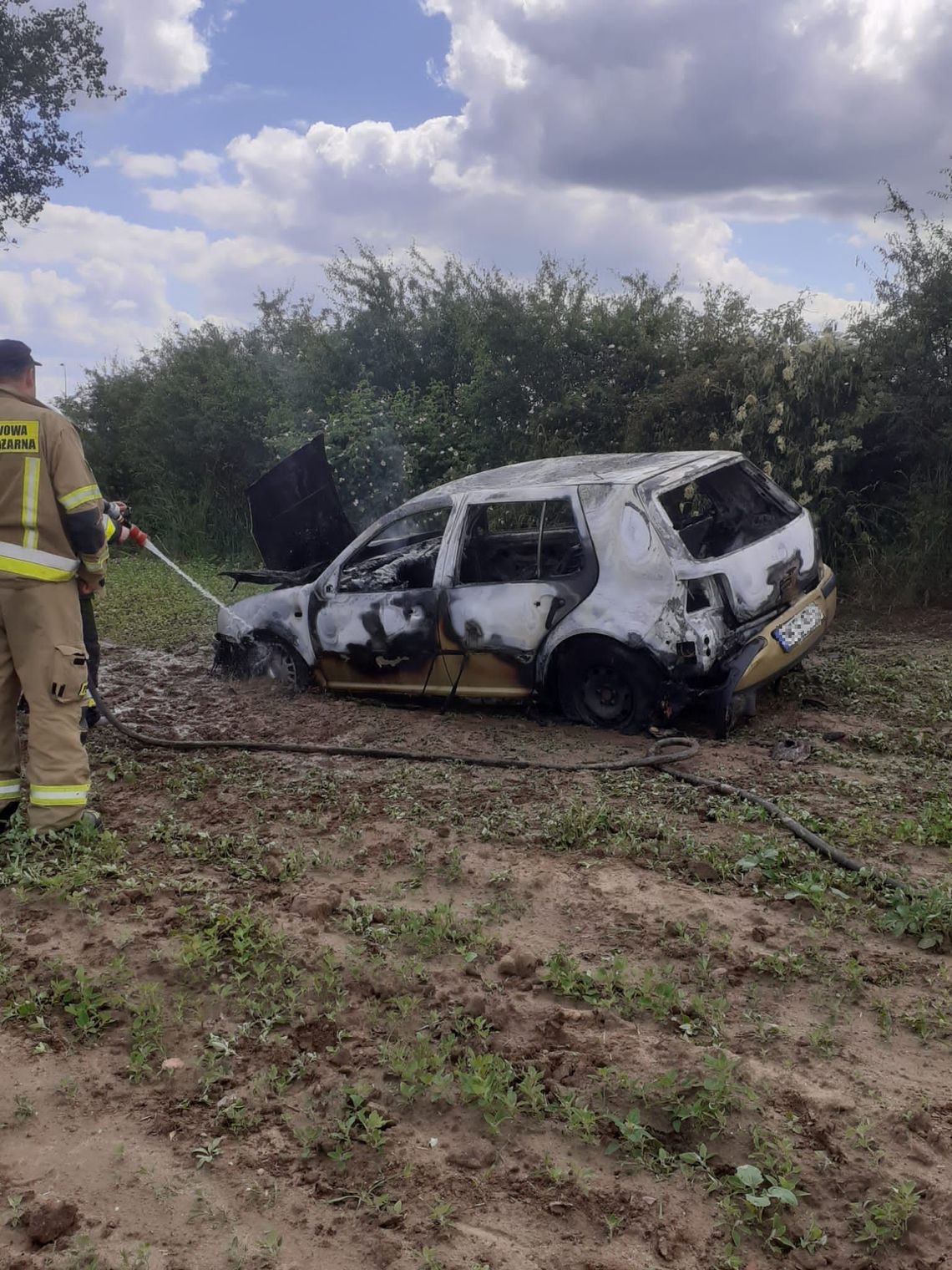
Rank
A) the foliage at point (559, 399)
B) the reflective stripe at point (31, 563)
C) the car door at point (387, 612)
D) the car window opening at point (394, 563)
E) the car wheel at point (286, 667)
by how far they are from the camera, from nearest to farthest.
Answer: the reflective stripe at point (31, 563), the car door at point (387, 612), the car window opening at point (394, 563), the car wheel at point (286, 667), the foliage at point (559, 399)

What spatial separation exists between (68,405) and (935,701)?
18677mm

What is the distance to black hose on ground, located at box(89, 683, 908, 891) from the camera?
16.0ft

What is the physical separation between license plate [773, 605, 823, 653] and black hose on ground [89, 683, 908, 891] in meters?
0.82

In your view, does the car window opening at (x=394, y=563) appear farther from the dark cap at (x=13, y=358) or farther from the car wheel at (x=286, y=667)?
the dark cap at (x=13, y=358)

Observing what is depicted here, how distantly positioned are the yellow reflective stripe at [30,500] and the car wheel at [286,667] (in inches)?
121

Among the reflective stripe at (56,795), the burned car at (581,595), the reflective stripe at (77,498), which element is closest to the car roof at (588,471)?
the burned car at (581,595)

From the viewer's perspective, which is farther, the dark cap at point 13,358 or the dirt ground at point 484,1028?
the dark cap at point 13,358

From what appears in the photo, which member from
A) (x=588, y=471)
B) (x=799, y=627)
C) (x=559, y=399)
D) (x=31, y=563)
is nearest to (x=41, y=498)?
(x=31, y=563)

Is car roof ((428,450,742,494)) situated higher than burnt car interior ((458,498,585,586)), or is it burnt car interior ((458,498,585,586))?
car roof ((428,450,742,494))

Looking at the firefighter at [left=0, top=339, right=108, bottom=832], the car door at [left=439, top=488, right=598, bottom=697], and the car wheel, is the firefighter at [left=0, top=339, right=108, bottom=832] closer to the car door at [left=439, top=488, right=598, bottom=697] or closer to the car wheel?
the car door at [left=439, top=488, right=598, bottom=697]

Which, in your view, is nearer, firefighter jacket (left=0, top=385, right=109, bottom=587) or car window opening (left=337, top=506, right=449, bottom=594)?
firefighter jacket (left=0, top=385, right=109, bottom=587)

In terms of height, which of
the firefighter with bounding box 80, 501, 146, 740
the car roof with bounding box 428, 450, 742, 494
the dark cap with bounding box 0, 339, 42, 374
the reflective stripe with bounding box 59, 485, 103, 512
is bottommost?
the firefighter with bounding box 80, 501, 146, 740

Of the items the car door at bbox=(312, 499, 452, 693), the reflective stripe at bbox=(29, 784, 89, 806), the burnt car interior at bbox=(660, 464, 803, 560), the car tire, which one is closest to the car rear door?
the burnt car interior at bbox=(660, 464, 803, 560)

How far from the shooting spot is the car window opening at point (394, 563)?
742cm
